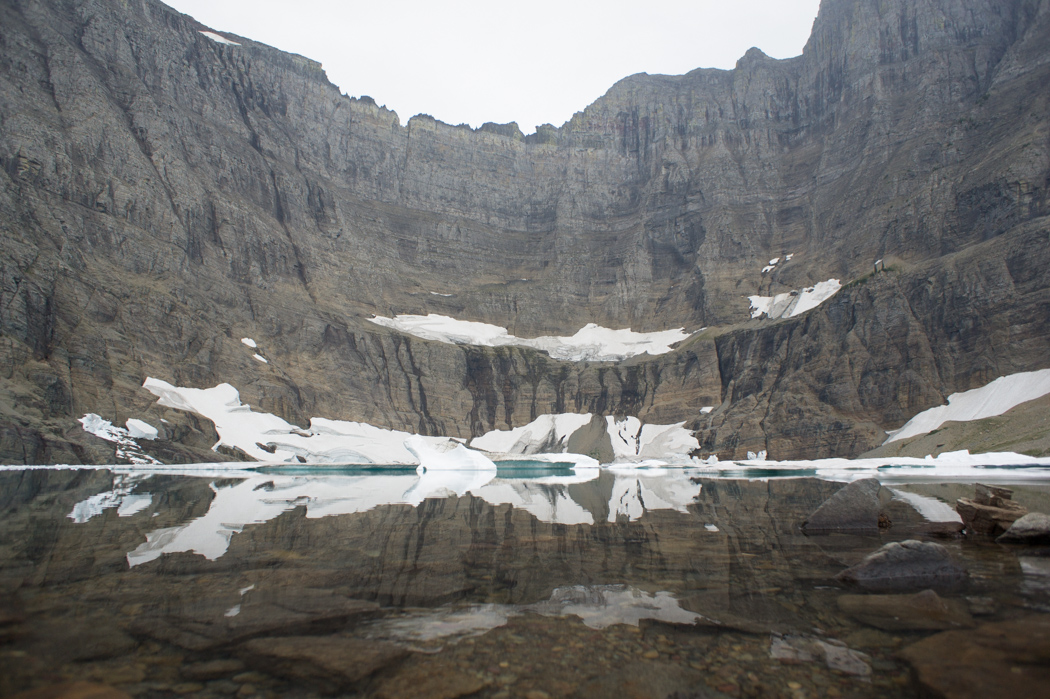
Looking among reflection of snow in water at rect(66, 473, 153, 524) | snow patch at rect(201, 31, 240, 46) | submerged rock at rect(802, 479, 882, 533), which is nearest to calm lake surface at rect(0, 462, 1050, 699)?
submerged rock at rect(802, 479, 882, 533)

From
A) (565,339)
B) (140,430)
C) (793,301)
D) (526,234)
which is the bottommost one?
(140,430)

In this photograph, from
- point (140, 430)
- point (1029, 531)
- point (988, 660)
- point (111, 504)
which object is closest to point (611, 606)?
point (988, 660)

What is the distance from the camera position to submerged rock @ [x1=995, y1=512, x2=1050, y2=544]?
28.7 ft

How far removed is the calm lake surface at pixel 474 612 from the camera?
3865 millimetres

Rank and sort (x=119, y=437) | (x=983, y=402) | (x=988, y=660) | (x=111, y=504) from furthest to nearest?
(x=983, y=402) < (x=119, y=437) < (x=111, y=504) < (x=988, y=660)

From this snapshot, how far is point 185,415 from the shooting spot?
49781 mm

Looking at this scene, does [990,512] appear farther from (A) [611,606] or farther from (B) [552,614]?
(B) [552,614]

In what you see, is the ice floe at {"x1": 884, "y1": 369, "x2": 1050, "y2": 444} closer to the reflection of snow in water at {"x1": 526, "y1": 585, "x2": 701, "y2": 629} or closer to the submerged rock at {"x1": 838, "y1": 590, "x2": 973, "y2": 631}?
the submerged rock at {"x1": 838, "y1": 590, "x2": 973, "y2": 631}

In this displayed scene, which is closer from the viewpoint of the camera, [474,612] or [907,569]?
[474,612]

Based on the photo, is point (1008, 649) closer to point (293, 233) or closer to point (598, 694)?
point (598, 694)

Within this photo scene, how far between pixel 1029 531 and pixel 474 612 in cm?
899

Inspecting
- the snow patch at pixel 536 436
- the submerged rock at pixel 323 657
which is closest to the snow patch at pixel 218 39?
the snow patch at pixel 536 436

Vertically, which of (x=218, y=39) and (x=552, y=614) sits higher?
(x=218, y=39)

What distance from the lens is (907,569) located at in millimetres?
6770
